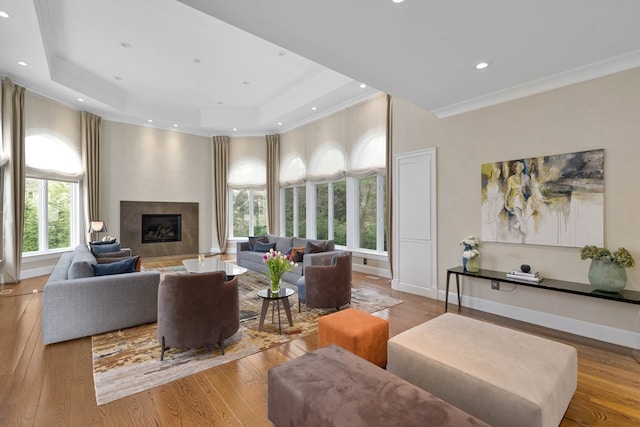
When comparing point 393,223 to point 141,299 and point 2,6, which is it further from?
point 2,6

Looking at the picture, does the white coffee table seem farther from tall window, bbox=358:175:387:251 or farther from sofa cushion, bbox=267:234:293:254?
tall window, bbox=358:175:387:251

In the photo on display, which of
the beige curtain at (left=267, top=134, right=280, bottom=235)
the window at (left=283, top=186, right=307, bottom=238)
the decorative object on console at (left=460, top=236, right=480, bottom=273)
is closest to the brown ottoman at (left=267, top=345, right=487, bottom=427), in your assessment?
the decorative object on console at (left=460, top=236, right=480, bottom=273)

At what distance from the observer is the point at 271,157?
9.23m

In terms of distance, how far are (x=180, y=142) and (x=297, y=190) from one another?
402 cm

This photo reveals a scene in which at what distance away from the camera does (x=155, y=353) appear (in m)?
2.91

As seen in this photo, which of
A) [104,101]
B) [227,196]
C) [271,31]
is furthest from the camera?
[227,196]

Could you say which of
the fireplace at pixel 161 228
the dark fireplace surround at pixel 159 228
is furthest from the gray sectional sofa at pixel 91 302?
the fireplace at pixel 161 228

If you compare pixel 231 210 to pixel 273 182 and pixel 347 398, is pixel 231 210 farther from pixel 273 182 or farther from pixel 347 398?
pixel 347 398

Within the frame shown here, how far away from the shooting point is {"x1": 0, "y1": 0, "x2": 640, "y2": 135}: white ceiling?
2385mm

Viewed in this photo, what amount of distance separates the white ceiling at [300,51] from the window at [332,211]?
1.98m

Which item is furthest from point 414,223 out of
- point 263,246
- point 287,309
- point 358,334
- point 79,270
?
point 79,270

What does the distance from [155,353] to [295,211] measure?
610 centimetres

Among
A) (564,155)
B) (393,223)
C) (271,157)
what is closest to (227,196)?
(271,157)

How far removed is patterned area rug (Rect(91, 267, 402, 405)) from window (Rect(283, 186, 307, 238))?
177 inches
